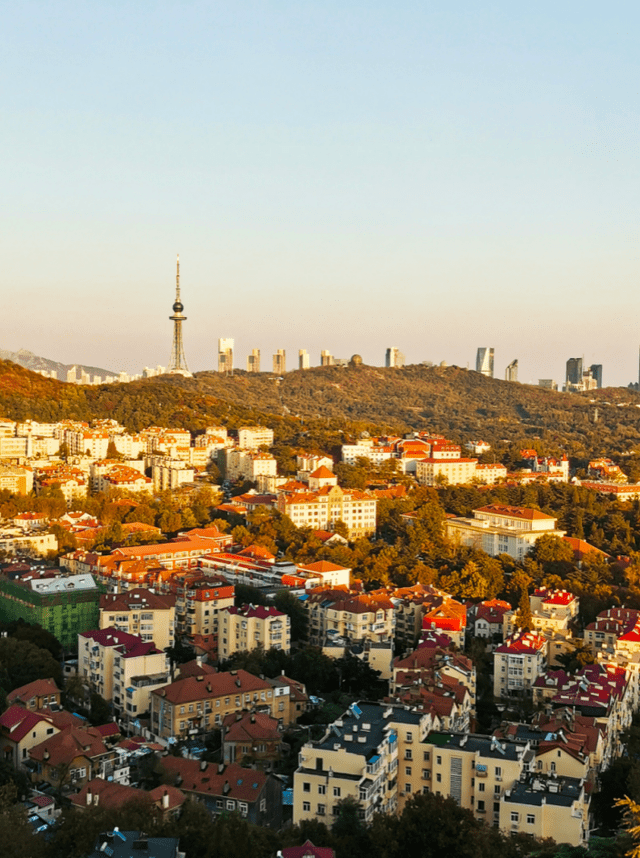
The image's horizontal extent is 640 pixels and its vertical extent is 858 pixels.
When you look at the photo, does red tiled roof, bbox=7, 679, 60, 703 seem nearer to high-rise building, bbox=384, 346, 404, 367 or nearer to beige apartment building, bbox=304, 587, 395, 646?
beige apartment building, bbox=304, 587, 395, 646

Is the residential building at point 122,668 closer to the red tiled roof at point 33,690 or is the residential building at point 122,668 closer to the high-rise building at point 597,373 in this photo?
the red tiled roof at point 33,690

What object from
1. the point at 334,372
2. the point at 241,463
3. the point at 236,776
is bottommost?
the point at 236,776

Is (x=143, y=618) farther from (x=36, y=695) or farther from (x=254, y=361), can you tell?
(x=254, y=361)

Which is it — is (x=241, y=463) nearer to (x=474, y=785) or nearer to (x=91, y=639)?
(x=91, y=639)

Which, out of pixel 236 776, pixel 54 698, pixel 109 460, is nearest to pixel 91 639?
pixel 54 698

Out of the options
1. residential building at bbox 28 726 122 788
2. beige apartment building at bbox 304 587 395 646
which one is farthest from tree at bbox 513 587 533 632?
residential building at bbox 28 726 122 788

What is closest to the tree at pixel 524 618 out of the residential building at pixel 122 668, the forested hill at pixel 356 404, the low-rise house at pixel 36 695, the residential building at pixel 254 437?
the residential building at pixel 122 668

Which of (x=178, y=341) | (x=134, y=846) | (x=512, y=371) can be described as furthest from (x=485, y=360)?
(x=134, y=846)
